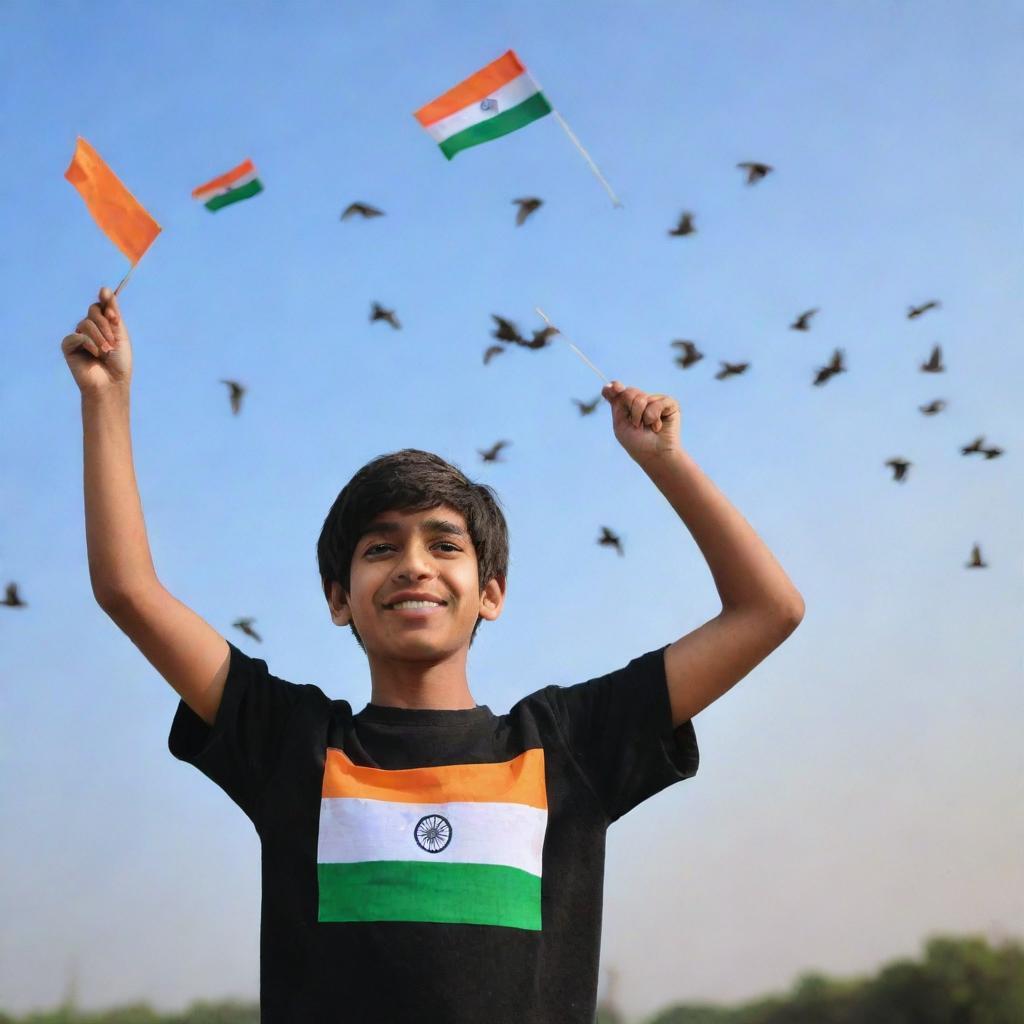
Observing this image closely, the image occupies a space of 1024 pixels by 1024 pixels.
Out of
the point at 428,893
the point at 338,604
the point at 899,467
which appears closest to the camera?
the point at 428,893

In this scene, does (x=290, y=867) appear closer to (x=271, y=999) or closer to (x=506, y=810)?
(x=271, y=999)

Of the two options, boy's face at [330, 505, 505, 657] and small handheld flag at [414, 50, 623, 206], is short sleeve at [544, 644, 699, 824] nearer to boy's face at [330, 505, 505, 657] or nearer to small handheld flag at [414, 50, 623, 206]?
boy's face at [330, 505, 505, 657]

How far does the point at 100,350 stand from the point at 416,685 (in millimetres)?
1289

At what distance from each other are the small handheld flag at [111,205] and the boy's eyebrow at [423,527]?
1.14 metres

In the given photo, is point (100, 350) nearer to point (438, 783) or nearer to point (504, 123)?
point (438, 783)

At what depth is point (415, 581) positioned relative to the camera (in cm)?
374

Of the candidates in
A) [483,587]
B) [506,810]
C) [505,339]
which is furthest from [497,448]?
[506,810]

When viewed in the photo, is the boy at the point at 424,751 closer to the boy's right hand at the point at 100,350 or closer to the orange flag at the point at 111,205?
the boy's right hand at the point at 100,350

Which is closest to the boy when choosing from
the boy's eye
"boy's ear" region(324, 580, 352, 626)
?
the boy's eye

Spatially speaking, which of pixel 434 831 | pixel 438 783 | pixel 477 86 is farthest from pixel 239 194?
pixel 434 831

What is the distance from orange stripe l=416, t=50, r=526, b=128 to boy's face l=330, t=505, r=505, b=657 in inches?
109

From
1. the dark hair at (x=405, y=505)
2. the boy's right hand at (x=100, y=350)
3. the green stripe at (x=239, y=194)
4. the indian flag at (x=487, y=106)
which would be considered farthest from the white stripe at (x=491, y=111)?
the boy's right hand at (x=100, y=350)

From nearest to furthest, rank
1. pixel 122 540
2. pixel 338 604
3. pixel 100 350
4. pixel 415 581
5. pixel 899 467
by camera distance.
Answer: pixel 122 540 < pixel 100 350 < pixel 415 581 < pixel 338 604 < pixel 899 467

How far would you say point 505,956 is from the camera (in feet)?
10.6
